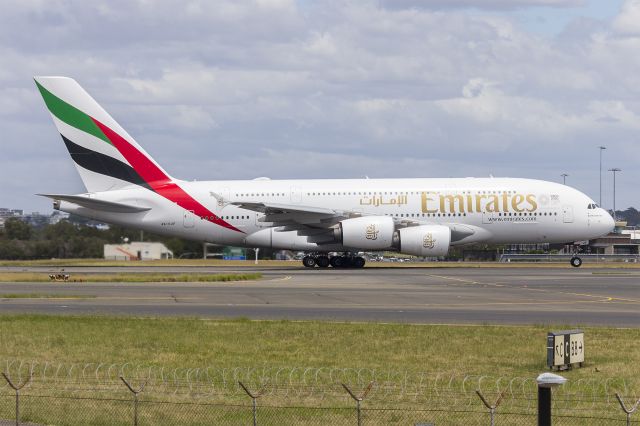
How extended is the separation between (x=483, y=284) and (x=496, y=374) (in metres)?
26.7

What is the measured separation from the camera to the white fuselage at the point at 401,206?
61.7 metres

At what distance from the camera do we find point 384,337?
2581 cm

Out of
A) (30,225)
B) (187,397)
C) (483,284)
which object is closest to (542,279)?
(483,284)

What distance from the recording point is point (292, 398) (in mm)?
16906

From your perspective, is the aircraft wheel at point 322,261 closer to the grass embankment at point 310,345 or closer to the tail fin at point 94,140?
the tail fin at point 94,140

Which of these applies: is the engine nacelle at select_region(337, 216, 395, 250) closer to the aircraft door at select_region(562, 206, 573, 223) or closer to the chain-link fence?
the aircraft door at select_region(562, 206, 573, 223)

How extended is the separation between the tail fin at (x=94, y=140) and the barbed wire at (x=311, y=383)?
42.2 meters

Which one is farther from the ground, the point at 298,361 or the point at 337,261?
the point at 337,261

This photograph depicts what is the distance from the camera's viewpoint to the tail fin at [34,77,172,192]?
206 ft

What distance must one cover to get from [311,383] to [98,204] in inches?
1775

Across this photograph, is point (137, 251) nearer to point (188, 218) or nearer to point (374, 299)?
point (188, 218)

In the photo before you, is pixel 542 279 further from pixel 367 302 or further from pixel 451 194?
pixel 367 302

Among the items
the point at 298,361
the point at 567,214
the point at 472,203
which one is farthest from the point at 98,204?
the point at 298,361

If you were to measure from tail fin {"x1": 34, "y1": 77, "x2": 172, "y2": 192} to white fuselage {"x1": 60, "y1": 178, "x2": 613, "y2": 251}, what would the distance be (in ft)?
3.10
